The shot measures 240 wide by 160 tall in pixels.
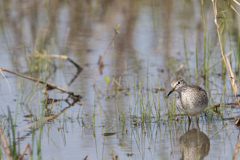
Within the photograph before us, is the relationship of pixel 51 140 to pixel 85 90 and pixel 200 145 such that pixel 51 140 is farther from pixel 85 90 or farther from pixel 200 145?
pixel 85 90

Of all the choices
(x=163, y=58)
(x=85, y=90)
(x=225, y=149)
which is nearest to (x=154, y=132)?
(x=225, y=149)

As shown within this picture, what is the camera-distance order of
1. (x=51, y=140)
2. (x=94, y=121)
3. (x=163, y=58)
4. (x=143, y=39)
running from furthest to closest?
(x=143, y=39)
(x=163, y=58)
(x=94, y=121)
(x=51, y=140)

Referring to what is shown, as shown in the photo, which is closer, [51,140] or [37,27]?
[51,140]

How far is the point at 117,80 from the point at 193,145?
3549 mm

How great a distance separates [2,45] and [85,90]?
15.1 feet

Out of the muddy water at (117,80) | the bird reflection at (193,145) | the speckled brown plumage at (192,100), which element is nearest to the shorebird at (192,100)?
the speckled brown plumage at (192,100)

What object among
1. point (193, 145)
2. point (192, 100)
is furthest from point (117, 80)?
point (193, 145)

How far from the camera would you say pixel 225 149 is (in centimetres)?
486

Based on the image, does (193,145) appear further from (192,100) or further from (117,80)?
(117,80)

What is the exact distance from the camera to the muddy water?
513cm

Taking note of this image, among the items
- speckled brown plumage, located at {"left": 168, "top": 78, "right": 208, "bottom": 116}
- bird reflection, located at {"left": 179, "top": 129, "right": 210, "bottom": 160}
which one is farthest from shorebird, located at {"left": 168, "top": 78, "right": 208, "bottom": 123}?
bird reflection, located at {"left": 179, "top": 129, "right": 210, "bottom": 160}

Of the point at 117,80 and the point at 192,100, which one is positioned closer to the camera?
the point at 192,100

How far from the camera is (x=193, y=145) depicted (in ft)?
16.9

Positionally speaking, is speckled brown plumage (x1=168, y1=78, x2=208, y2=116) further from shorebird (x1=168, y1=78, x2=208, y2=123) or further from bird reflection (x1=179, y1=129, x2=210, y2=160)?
bird reflection (x1=179, y1=129, x2=210, y2=160)
